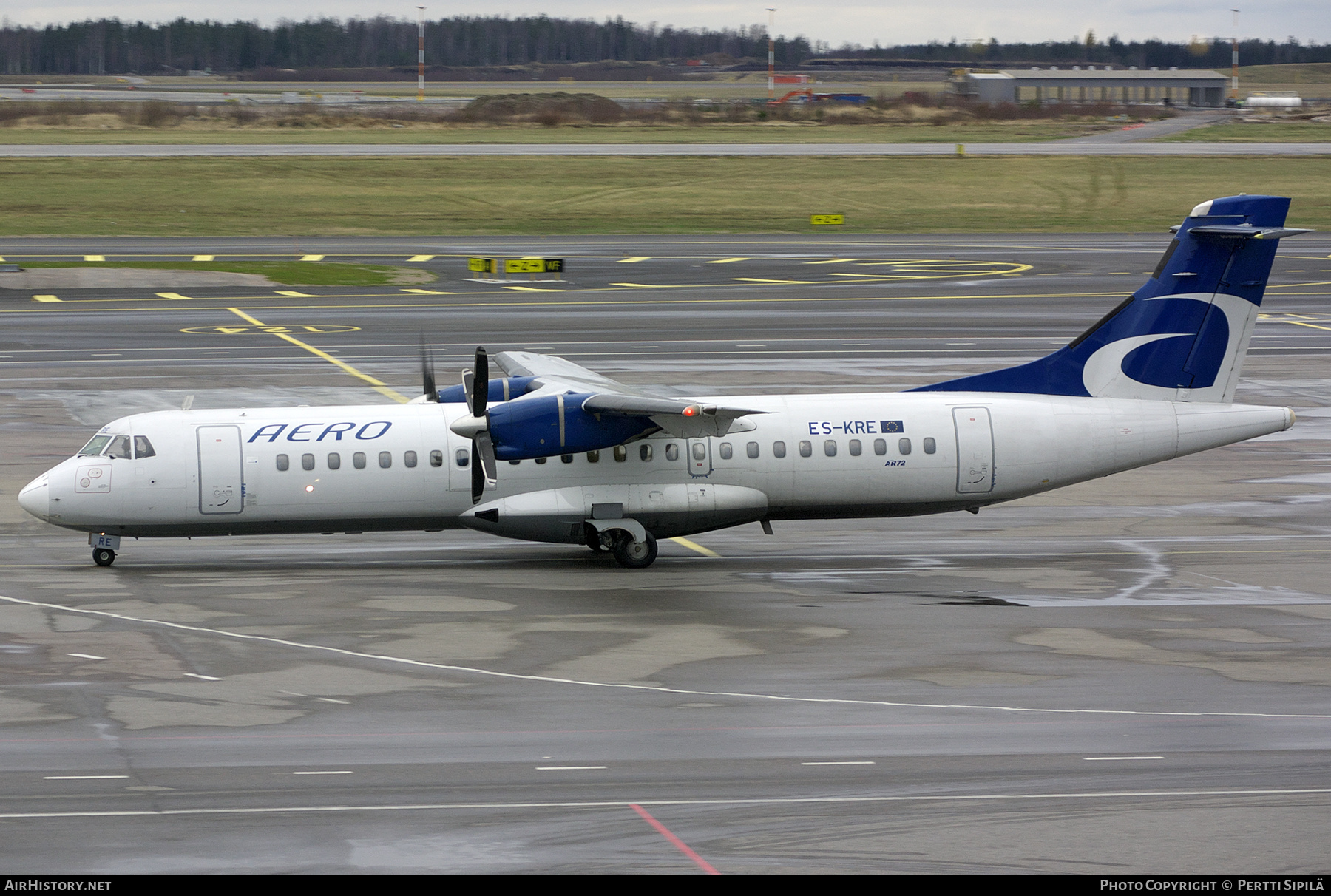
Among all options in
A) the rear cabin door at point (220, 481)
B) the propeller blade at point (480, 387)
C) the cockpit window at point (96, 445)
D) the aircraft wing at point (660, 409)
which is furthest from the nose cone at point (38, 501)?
the aircraft wing at point (660, 409)

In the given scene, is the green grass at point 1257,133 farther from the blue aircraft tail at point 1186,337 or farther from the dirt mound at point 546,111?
the blue aircraft tail at point 1186,337

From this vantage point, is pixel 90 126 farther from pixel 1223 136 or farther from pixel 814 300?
pixel 1223 136

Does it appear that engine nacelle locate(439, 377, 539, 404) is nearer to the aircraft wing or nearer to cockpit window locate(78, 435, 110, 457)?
the aircraft wing

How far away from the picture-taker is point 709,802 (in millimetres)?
15398

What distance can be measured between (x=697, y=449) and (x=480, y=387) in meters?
4.69

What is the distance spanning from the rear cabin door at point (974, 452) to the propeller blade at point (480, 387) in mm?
8999

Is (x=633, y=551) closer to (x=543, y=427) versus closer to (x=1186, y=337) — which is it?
(x=543, y=427)

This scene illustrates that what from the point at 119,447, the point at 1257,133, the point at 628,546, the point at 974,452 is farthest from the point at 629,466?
the point at 1257,133

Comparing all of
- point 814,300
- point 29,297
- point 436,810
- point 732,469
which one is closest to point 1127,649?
point 732,469

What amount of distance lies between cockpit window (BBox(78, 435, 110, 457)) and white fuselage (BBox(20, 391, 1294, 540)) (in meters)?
0.16

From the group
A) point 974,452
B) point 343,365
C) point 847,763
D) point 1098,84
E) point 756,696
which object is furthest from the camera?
point 1098,84

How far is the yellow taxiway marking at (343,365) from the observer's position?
40938 mm

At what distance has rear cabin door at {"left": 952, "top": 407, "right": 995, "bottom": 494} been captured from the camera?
2689cm

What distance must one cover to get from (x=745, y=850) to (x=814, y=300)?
46.4 metres
